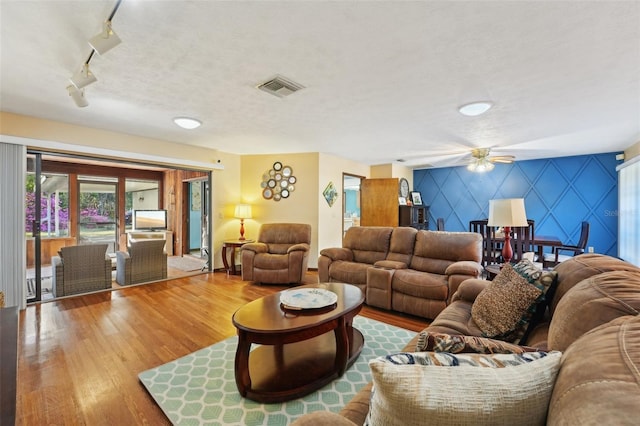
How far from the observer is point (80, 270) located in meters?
3.90

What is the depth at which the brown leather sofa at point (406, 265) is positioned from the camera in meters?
2.97

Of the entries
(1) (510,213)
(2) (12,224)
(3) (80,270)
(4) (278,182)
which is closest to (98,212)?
(3) (80,270)

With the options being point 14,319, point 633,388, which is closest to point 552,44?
point 633,388

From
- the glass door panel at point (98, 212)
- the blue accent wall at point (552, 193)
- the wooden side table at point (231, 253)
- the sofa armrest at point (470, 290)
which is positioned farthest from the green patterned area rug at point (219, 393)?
the glass door panel at point (98, 212)

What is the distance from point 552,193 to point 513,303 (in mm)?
5758

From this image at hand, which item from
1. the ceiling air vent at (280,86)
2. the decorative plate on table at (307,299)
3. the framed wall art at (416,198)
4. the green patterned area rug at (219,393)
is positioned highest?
the ceiling air vent at (280,86)

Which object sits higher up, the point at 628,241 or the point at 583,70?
the point at 583,70

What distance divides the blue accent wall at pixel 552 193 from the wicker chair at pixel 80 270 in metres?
7.33

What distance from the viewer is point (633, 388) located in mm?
537

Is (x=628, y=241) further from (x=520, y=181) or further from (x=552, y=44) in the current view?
(x=552, y=44)

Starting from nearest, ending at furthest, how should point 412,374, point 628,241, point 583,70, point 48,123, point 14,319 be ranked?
point 412,374 < point 14,319 < point 583,70 < point 48,123 < point 628,241

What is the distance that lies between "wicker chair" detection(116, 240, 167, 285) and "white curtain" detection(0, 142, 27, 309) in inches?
45.7

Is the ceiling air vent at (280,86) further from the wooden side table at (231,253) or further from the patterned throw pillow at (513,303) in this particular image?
the wooden side table at (231,253)

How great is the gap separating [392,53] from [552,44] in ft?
3.45
